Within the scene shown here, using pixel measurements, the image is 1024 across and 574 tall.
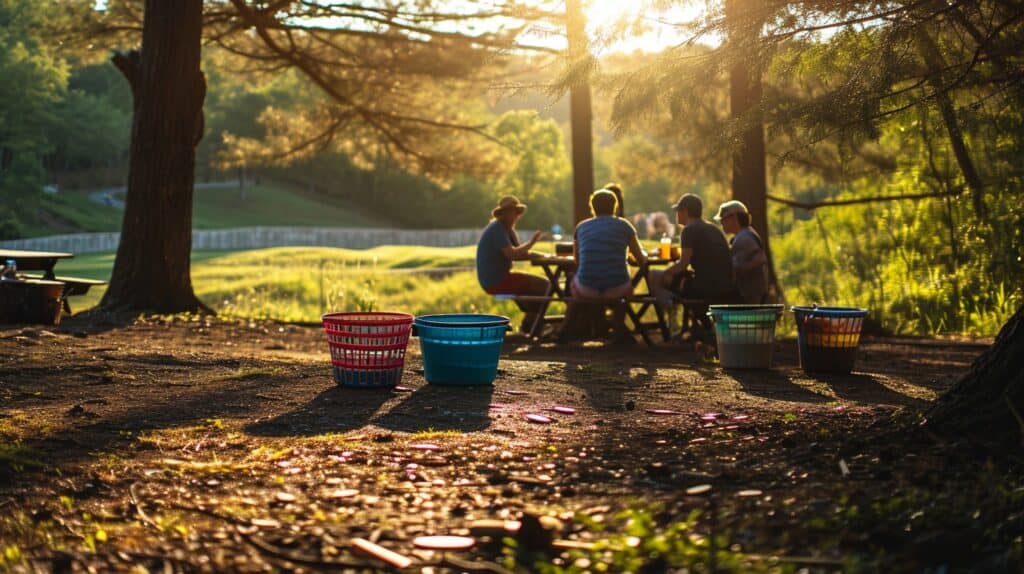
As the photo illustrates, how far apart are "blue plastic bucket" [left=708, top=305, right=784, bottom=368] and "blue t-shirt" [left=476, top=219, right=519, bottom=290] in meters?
3.00

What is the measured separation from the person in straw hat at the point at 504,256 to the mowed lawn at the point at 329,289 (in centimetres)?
257

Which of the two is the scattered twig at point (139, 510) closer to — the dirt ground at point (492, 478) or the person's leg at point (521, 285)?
the dirt ground at point (492, 478)

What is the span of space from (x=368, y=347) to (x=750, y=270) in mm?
3995

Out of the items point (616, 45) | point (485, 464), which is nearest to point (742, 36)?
point (616, 45)

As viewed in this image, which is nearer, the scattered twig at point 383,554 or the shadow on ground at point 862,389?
the scattered twig at point 383,554

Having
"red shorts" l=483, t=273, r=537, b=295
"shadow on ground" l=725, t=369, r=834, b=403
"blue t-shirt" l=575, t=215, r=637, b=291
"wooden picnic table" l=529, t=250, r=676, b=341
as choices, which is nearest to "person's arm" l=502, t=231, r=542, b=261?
"wooden picnic table" l=529, t=250, r=676, b=341

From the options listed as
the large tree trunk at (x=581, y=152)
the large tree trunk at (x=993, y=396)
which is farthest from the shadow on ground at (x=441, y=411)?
the large tree trunk at (x=581, y=152)

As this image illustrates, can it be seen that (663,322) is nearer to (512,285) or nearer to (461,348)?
(512,285)

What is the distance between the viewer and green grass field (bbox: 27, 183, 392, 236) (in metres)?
60.3

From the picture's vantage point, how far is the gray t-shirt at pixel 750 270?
9.13 metres

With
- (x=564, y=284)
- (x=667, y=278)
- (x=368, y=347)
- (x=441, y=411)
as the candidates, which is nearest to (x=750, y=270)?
(x=667, y=278)

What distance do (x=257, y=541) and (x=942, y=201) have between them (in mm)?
11156

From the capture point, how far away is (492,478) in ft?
12.9

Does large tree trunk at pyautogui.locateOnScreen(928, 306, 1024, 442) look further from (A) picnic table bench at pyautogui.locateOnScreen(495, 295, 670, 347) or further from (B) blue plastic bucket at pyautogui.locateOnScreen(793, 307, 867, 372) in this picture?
(A) picnic table bench at pyautogui.locateOnScreen(495, 295, 670, 347)
